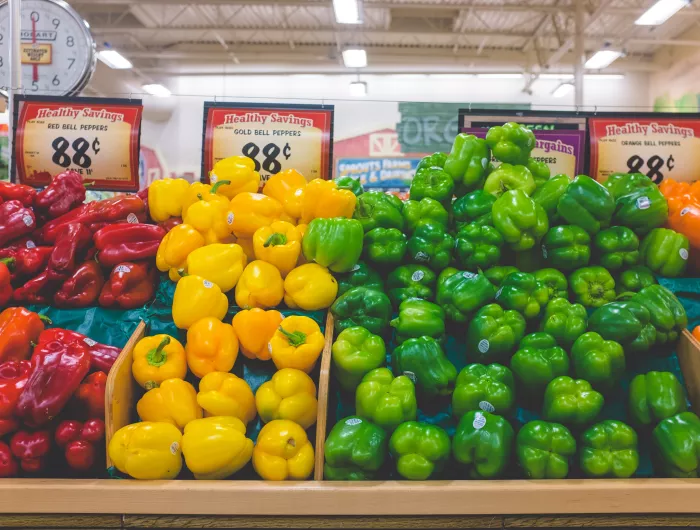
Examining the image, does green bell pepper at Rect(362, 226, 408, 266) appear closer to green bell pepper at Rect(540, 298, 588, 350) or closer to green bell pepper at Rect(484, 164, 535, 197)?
green bell pepper at Rect(484, 164, 535, 197)

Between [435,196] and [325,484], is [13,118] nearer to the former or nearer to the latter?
[435,196]

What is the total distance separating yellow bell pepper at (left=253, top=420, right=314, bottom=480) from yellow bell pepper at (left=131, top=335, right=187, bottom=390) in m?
0.40

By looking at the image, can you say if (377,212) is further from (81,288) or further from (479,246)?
(81,288)

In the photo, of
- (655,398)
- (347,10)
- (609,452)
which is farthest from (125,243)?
(347,10)

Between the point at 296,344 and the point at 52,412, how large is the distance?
79 cm

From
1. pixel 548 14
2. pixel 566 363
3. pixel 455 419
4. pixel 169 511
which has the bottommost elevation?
pixel 169 511

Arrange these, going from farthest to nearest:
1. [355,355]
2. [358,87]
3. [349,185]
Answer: [358,87] → [349,185] → [355,355]

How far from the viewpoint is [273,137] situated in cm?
325

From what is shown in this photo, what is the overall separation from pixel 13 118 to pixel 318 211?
209cm

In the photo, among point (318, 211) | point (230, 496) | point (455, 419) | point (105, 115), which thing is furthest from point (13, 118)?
point (455, 419)

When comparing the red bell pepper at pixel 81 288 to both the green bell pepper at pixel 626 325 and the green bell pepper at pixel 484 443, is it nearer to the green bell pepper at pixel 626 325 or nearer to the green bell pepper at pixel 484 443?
the green bell pepper at pixel 484 443

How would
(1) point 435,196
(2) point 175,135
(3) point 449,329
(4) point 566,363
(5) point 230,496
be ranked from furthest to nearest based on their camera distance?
(2) point 175,135 → (1) point 435,196 → (3) point 449,329 → (4) point 566,363 → (5) point 230,496

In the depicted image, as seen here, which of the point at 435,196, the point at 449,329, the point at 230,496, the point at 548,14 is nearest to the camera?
the point at 230,496

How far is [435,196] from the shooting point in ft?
8.38
